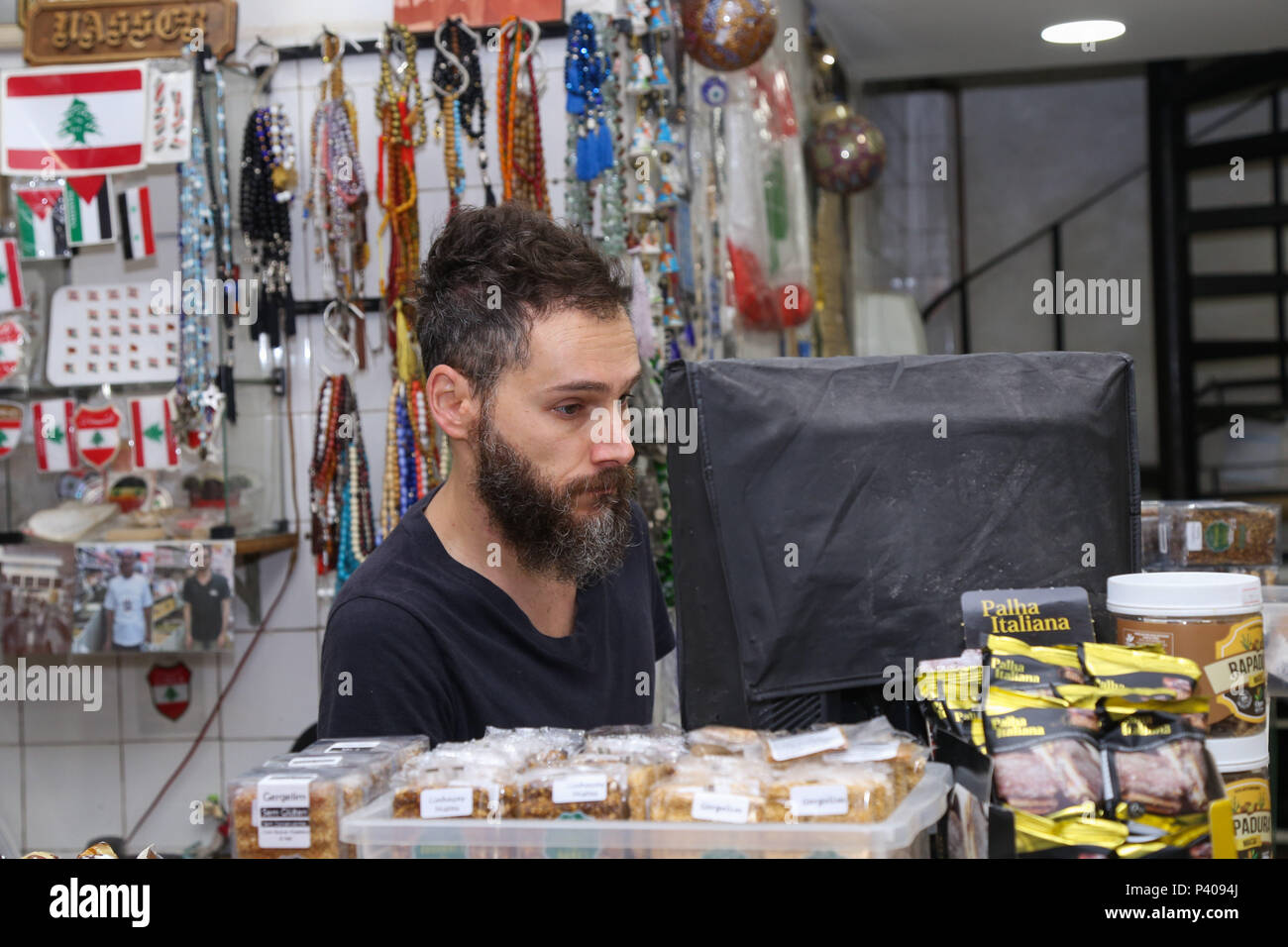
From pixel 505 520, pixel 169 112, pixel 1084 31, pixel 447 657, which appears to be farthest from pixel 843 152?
pixel 447 657

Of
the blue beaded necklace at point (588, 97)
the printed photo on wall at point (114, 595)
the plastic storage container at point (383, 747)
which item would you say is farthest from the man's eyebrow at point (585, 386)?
the printed photo on wall at point (114, 595)

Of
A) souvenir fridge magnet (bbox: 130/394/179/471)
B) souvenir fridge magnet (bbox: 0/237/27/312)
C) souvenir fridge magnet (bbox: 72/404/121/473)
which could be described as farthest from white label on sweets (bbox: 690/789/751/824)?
souvenir fridge magnet (bbox: 0/237/27/312)

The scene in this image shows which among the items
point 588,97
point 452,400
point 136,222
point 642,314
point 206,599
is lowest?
point 206,599

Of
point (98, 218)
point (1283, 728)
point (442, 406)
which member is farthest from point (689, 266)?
point (1283, 728)

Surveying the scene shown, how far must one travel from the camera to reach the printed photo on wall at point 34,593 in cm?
318

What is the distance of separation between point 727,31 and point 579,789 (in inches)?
110

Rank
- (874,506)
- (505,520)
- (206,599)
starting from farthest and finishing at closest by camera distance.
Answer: (206,599), (505,520), (874,506)

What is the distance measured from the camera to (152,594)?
124 inches

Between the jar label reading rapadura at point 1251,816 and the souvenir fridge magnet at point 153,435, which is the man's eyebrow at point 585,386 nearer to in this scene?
the jar label reading rapadura at point 1251,816

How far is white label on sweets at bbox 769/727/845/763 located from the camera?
2.94 ft

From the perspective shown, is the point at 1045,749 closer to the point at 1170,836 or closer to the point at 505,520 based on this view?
the point at 1170,836

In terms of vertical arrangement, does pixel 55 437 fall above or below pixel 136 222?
below

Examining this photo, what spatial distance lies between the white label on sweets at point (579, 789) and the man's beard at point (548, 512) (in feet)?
2.15

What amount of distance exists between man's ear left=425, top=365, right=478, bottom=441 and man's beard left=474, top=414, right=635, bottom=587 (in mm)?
40
